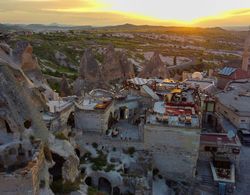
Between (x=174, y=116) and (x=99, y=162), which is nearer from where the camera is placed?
(x=99, y=162)

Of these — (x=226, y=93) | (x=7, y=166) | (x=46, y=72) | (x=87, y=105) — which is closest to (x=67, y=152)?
(x=7, y=166)

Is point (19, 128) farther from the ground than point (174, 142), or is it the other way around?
point (19, 128)

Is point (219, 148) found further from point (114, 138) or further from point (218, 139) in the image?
point (114, 138)

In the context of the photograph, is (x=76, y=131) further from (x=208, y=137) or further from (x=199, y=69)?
(x=199, y=69)

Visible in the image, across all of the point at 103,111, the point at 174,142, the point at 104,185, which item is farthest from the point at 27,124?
the point at 174,142

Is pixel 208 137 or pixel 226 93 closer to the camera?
pixel 208 137

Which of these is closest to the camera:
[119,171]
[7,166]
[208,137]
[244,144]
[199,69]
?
[7,166]

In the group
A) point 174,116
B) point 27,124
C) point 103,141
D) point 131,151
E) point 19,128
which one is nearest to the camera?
point 19,128
